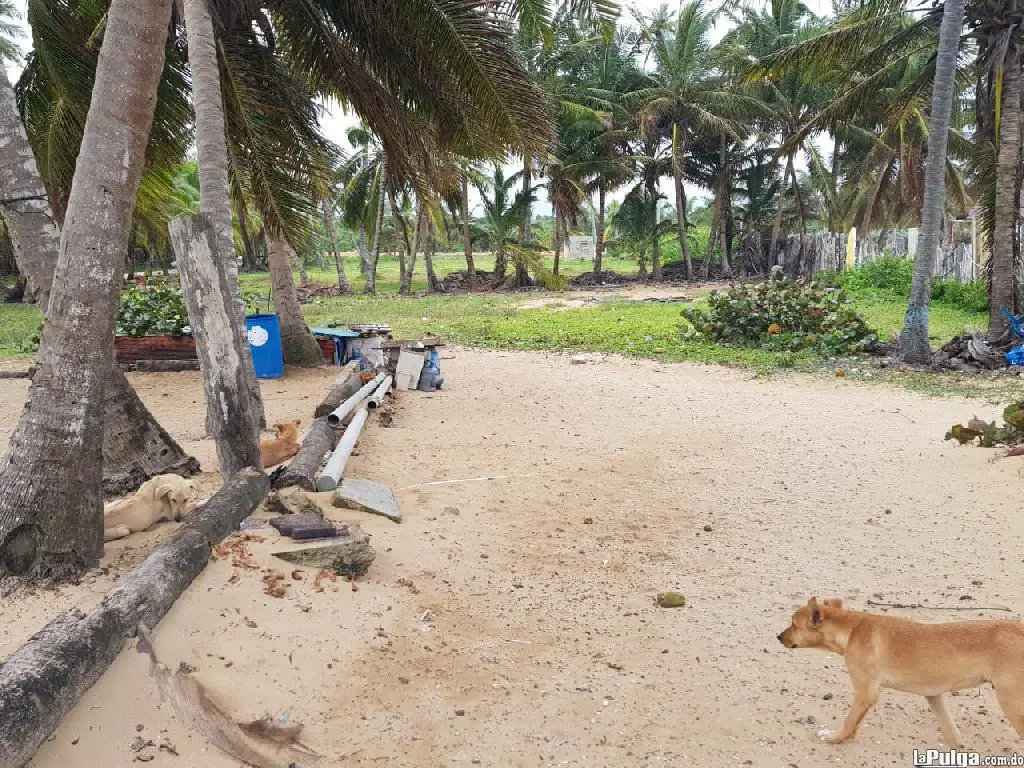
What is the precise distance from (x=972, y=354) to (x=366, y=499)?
373 inches

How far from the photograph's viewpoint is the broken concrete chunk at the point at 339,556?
3.94m

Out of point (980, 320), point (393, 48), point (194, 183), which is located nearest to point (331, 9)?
point (393, 48)

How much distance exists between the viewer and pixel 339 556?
3.98 m

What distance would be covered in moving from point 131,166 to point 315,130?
646 centimetres

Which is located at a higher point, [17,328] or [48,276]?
[48,276]

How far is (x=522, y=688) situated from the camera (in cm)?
327

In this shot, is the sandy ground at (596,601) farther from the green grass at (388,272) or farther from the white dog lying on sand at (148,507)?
the green grass at (388,272)

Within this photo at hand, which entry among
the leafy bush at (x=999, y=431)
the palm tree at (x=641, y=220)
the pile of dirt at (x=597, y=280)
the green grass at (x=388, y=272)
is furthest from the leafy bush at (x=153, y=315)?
the palm tree at (x=641, y=220)

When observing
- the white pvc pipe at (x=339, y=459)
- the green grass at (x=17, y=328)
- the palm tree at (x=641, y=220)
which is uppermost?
the palm tree at (x=641, y=220)

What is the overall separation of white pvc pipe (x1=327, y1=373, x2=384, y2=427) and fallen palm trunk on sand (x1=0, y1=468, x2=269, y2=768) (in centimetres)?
310

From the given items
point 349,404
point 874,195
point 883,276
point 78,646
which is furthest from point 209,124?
point 874,195

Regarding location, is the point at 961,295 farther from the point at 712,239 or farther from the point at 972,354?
the point at 712,239

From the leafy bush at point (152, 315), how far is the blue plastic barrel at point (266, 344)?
1.81m

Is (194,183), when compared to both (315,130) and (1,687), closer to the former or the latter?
(315,130)
